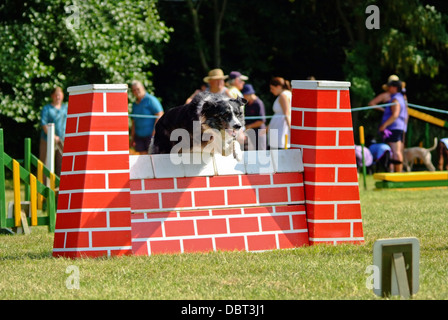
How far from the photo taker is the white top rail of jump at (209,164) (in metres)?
5.89

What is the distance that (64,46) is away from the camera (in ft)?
56.3

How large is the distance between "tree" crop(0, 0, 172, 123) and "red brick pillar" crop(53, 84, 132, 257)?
1086cm

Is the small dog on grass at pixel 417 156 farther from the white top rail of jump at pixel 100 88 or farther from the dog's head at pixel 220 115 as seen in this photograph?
the white top rail of jump at pixel 100 88

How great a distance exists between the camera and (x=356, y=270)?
485 cm

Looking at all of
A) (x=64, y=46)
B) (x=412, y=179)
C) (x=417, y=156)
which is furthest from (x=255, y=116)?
(x=64, y=46)

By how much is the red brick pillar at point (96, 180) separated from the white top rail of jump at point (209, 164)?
0.63ft

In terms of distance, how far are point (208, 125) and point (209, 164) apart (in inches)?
Answer: 25.5

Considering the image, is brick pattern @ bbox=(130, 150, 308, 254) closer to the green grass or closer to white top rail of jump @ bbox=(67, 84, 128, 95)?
the green grass

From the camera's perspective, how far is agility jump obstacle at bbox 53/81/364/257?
5.64 m

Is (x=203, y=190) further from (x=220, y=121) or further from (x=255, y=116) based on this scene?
(x=255, y=116)

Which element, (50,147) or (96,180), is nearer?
(96,180)

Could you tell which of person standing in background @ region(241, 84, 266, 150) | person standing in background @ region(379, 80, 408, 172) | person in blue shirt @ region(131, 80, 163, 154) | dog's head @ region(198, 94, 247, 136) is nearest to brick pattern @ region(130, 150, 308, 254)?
dog's head @ region(198, 94, 247, 136)

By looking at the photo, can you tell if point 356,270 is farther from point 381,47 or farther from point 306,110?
point 381,47

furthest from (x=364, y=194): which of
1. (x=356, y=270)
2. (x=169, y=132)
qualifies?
(x=356, y=270)
